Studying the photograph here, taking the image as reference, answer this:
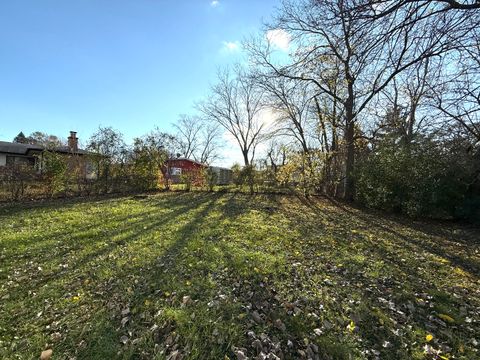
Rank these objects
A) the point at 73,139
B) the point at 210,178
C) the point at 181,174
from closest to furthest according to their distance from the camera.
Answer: the point at 210,178 < the point at 181,174 < the point at 73,139

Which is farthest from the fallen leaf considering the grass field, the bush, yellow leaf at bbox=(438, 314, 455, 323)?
the bush

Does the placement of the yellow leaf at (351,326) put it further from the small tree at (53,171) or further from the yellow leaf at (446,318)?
the small tree at (53,171)

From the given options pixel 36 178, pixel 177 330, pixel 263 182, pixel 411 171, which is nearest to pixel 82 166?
pixel 36 178

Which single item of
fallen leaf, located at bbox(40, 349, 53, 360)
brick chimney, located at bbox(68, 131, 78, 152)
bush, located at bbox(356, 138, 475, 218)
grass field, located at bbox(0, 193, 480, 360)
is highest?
brick chimney, located at bbox(68, 131, 78, 152)

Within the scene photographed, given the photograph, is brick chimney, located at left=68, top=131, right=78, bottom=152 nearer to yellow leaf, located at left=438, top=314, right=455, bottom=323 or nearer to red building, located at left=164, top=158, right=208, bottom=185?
red building, located at left=164, top=158, right=208, bottom=185

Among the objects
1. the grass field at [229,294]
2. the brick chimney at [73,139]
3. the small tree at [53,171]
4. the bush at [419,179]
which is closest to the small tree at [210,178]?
the small tree at [53,171]

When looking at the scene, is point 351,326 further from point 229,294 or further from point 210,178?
point 210,178

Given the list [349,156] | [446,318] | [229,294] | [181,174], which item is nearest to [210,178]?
[181,174]

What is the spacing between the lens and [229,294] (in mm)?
3471

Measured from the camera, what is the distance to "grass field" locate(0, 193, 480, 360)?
104 inches

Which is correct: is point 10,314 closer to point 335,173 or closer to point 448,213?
point 448,213

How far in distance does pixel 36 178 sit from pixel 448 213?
15.2m

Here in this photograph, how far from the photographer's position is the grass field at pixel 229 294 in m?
2.63

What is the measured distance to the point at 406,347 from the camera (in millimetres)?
2668
